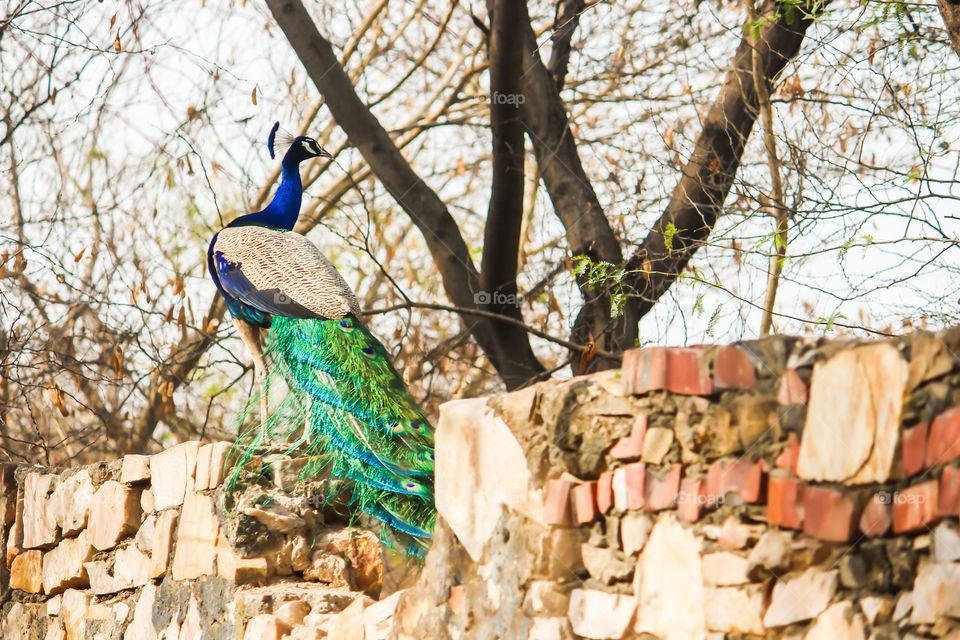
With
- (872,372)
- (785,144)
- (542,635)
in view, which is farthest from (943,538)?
(785,144)

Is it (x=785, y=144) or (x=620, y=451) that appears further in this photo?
(x=785, y=144)

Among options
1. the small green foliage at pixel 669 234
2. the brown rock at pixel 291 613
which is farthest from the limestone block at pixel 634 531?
the small green foliage at pixel 669 234

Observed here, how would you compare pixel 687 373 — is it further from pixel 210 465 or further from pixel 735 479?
pixel 210 465

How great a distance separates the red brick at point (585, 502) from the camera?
242cm

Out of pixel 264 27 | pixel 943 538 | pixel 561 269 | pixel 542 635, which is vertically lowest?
pixel 542 635

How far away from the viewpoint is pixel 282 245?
15.8 feet

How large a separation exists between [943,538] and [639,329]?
14.7 ft

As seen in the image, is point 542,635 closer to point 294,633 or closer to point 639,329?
point 294,633

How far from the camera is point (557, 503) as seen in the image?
2.44 metres

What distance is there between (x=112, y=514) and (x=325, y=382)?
1231mm

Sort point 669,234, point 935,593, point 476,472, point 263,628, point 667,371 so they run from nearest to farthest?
1. point 935,593
2. point 667,371
3. point 476,472
4. point 263,628
5. point 669,234

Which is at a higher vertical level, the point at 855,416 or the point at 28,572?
the point at 855,416

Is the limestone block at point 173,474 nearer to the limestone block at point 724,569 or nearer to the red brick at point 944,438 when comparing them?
the limestone block at point 724,569

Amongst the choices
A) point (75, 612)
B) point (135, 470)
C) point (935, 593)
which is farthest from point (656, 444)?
point (75, 612)
